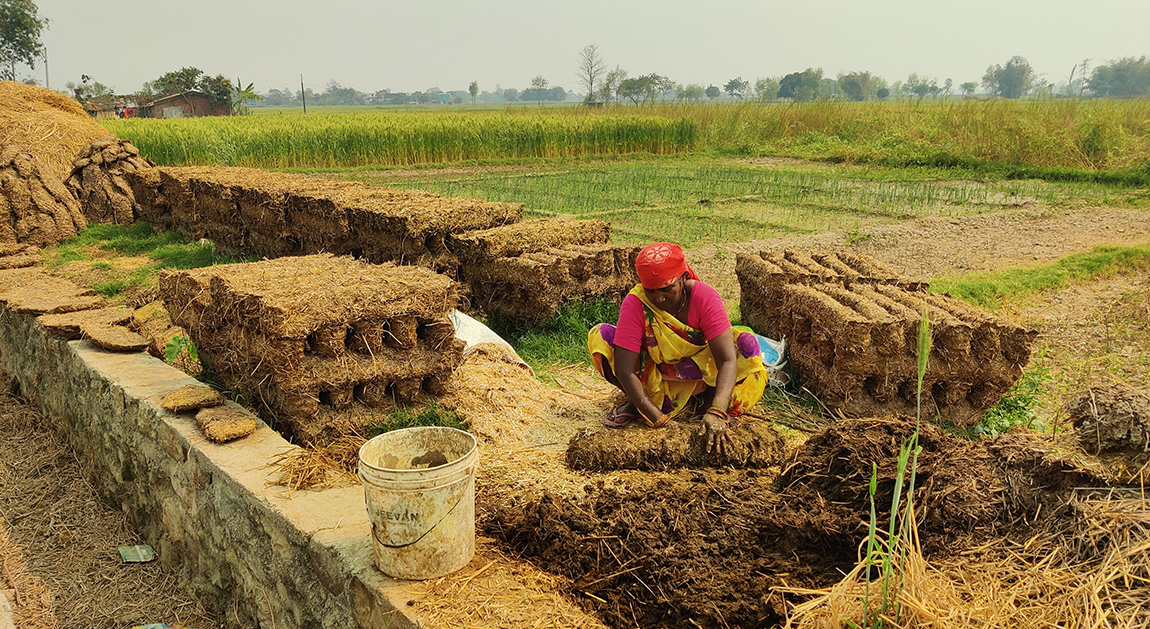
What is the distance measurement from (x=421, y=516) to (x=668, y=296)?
6.43 ft

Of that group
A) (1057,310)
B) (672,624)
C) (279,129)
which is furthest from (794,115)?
(672,624)

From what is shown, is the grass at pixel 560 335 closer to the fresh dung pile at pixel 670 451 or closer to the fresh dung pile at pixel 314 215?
the fresh dung pile at pixel 314 215

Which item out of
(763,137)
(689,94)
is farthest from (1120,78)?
Result: (763,137)

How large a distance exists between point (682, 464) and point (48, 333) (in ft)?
15.8

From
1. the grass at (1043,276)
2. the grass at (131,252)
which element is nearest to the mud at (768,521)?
the grass at (1043,276)

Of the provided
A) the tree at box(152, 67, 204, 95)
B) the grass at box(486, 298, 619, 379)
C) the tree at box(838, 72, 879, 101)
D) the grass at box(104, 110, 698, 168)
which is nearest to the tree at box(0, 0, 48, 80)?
the tree at box(152, 67, 204, 95)

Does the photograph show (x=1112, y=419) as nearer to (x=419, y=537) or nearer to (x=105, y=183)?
(x=419, y=537)

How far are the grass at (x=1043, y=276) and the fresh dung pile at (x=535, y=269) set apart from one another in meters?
3.25

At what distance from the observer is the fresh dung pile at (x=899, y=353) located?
14.6 feet

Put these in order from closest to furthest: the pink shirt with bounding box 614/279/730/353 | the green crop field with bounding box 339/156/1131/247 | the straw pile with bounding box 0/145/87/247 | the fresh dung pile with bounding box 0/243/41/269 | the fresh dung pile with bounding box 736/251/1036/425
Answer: the pink shirt with bounding box 614/279/730/353 < the fresh dung pile with bounding box 736/251/1036/425 < the fresh dung pile with bounding box 0/243/41/269 < the straw pile with bounding box 0/145/87/247 < the green crop field with bounding box 339/156/1131/247

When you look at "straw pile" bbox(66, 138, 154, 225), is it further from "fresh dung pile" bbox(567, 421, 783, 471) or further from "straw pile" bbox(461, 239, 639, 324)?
"fresh dung pile" bbox(567, 421, 783, 471)

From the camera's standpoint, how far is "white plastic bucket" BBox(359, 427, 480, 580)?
101 inches

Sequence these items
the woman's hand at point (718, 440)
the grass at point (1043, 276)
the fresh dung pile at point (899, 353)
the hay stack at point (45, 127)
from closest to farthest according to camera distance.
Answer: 1. the woman's hand at point (718, 440)
2. the fresh dung pile at point (899, 353)
3. the grass at point (1043, 276)
4. the hay stack at point (45, 127)

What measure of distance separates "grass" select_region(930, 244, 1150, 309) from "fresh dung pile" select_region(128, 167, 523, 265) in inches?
179
